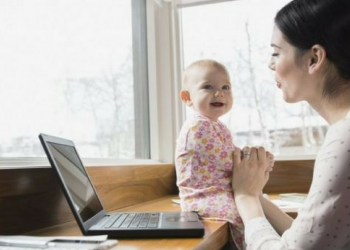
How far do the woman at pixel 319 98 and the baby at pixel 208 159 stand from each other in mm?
78

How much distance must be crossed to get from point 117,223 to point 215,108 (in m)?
0.60

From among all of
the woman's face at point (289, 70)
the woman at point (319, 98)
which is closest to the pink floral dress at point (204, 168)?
the woman at point (319, 98)

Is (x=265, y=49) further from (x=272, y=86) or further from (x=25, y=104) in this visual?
(x=25, y=104)

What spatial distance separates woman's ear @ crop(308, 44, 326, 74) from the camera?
34.4 inches

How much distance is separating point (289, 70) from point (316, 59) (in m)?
0.08

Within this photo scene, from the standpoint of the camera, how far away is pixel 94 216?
3.30ft

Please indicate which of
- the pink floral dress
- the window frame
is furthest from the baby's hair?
the window frame

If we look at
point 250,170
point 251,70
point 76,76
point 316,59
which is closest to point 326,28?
point 316,59

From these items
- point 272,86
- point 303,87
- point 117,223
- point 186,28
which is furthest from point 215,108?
point 186,28

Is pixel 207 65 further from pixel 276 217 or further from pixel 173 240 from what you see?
pixel 173 240

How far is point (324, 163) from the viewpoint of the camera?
28.9 inches

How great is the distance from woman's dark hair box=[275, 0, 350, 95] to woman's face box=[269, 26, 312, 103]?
34 millimetres

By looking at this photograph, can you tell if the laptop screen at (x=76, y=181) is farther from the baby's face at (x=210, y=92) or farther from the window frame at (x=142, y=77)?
the window frame at (x=142, y=77)

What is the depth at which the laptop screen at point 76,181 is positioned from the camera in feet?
3.02
